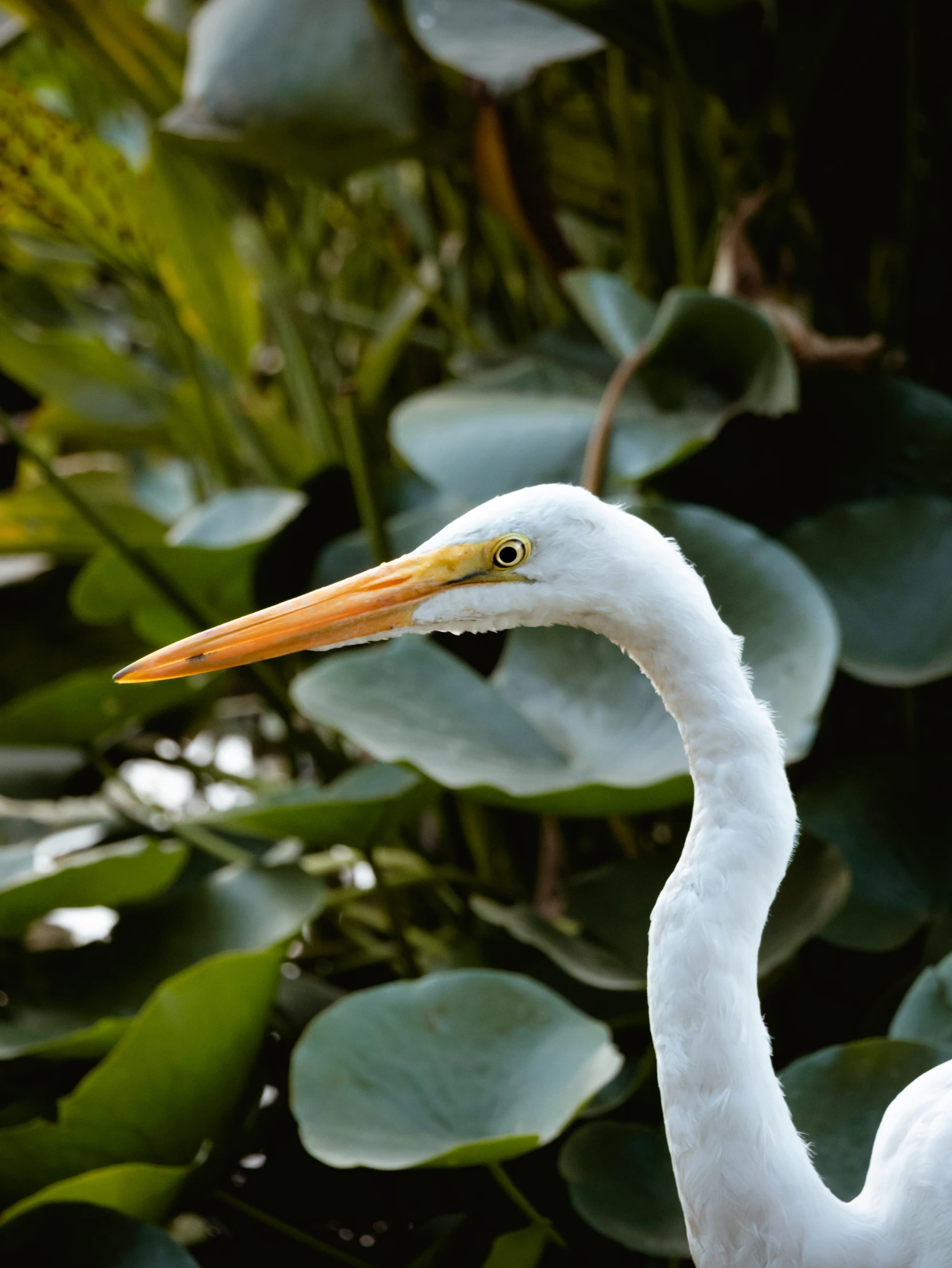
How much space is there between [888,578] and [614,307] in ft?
1.30

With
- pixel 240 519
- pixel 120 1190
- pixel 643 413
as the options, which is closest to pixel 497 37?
pixel 643 413

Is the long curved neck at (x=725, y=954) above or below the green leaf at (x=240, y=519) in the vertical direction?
above

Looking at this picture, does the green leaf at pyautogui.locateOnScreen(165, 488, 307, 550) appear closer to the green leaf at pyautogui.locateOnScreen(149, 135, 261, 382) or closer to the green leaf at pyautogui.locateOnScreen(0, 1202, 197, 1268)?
the green leaf at pyautogui.locateOnScreen(149, 135, 261, 382)

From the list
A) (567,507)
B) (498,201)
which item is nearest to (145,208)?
(498,201)

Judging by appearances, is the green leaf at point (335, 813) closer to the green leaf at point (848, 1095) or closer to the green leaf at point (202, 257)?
the green leaf at point (848, 1095)

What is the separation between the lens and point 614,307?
1.26 meters

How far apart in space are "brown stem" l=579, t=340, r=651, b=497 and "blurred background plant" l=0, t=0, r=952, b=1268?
0.02 meters

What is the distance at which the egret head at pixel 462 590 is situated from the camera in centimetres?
62

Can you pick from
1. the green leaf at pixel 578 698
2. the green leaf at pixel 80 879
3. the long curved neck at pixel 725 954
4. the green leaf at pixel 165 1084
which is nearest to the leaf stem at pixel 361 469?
the green leaf at pixel 578 698

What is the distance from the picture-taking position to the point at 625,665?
111 cm

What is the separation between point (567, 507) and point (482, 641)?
0.84 m

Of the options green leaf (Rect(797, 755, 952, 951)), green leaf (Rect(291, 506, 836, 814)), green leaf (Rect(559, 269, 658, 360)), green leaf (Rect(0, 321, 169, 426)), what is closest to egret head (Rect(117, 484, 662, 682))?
green leaf (Rect(291, 506, 836, 814))

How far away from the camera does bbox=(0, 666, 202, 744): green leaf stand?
1252mm

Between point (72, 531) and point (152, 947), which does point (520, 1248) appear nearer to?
point (152, 947)
